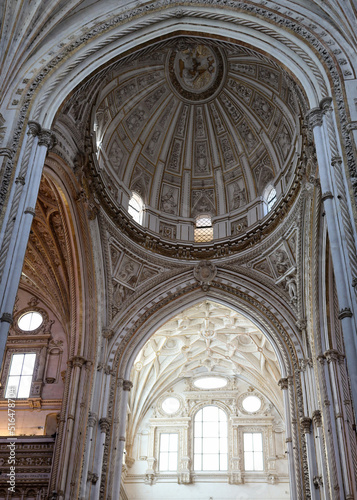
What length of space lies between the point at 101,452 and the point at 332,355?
754 centimetres

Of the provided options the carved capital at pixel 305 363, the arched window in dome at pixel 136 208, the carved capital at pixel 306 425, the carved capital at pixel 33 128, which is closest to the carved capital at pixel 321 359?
the carved capital at pixel 305 363

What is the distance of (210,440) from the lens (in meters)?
28.2

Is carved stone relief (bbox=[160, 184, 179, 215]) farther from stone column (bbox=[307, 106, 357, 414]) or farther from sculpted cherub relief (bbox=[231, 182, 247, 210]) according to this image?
stone column (bbox=[307, 106, 357, 414])

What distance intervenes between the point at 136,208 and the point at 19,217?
425 inches

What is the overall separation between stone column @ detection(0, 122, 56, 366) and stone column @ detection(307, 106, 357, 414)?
19.7 ft

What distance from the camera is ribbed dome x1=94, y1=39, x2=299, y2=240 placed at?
20484mm

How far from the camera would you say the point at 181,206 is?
75.8 feet

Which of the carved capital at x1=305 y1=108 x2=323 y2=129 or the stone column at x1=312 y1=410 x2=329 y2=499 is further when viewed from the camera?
the stone column at x1=312 y1=410 x2=329 y2=499

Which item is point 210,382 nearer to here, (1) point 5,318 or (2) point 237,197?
(2) point 237,197

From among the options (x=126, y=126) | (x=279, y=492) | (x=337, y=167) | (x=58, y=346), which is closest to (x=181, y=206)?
(x=126, y=126)

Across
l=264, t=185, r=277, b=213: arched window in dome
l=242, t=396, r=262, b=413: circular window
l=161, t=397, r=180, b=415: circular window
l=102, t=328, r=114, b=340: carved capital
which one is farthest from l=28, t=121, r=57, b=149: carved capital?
l=242, t=396, r=262, b=413: circular window

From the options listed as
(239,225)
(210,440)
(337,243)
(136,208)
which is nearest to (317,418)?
(337,243)

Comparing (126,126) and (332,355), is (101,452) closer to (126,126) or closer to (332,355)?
(332,355)

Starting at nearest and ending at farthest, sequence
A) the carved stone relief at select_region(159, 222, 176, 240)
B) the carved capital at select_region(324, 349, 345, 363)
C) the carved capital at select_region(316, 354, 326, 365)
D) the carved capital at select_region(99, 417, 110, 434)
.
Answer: the carved capital at select_region(324, 349, 345, 363) → the carved capital at select_region(316, 354, 326, 365) → the carved capital at select_region(99, 417, 110, 434) → the carved stone relief at select_region(159, 222, 176, 240)
